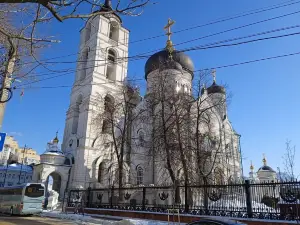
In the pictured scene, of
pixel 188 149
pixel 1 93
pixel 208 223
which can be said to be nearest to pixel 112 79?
pixel 188 149

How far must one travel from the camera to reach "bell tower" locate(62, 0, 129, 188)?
30.4 m

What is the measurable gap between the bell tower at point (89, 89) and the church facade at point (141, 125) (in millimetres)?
109

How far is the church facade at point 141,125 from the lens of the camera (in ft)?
61.9

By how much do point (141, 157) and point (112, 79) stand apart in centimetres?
1248

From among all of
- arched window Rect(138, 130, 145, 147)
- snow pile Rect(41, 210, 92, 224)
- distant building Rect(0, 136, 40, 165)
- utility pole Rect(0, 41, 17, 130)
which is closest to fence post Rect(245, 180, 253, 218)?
snow pile Rect(41, 210, 92, 224)

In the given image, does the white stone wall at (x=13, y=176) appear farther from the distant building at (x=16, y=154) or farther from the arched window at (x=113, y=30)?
the arched window at (x=113, y=30)

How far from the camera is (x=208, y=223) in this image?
711 centimetres

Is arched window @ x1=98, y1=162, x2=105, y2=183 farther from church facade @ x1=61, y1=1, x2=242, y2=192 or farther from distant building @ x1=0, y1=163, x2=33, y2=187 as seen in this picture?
distant building @ x1=0, y1=163, x2=33, y2=187

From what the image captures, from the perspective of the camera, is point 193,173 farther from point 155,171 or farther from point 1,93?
point 1,93

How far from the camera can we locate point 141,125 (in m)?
34.2

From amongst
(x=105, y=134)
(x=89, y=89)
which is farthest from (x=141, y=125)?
(x=89, y=89)

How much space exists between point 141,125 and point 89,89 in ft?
26.7

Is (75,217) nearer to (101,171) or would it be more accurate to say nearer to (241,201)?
(241,201)

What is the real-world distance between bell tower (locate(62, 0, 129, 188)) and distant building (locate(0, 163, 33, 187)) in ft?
59.8
